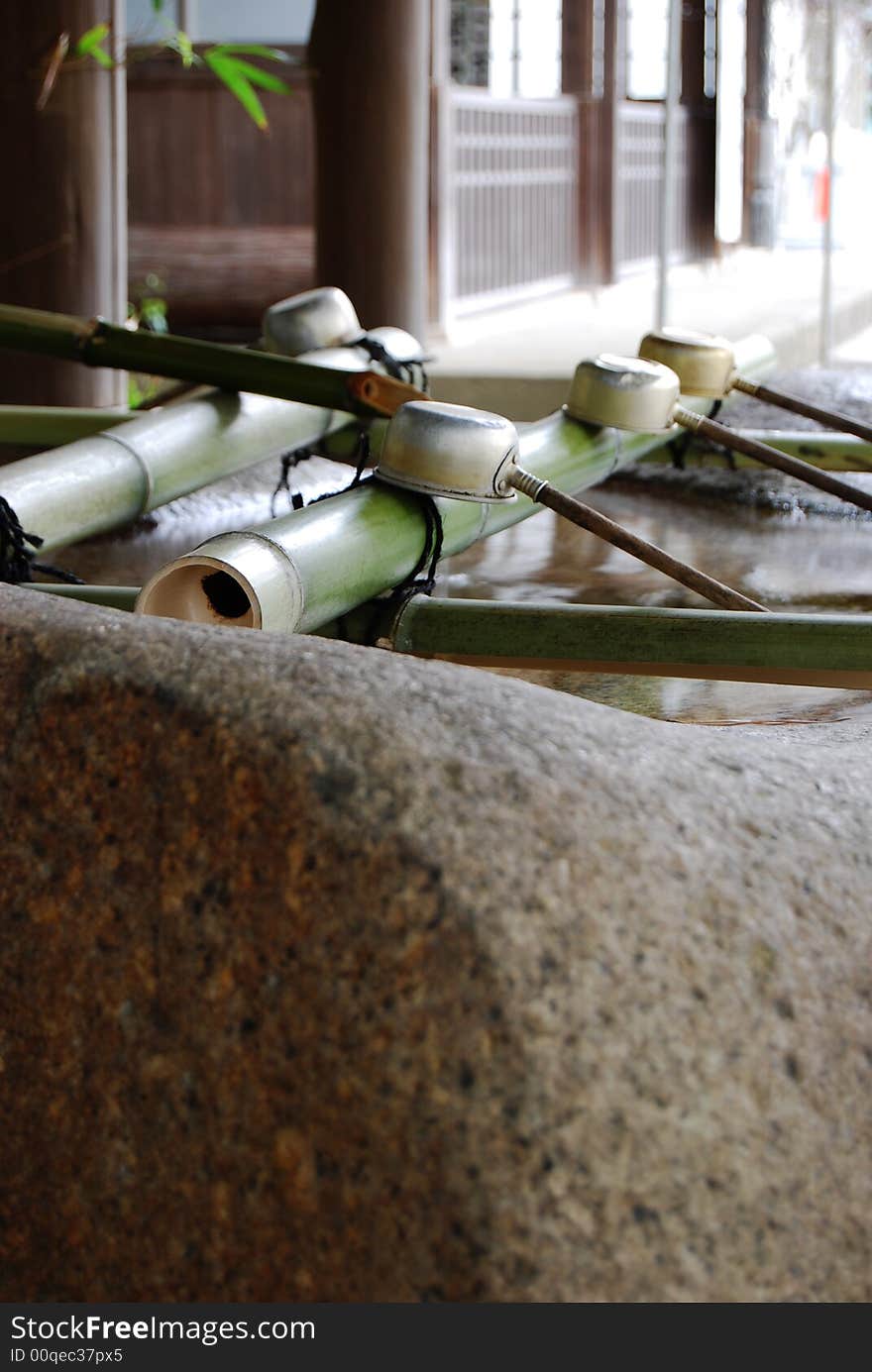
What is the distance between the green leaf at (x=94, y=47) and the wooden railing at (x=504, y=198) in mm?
3408

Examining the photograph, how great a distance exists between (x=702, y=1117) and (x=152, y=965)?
1.27 ft

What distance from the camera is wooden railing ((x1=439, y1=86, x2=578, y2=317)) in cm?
790

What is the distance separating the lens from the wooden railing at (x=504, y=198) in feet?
25.9

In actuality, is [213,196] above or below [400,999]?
above

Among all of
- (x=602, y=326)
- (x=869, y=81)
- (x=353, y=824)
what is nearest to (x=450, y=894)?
(x=353, y=824)

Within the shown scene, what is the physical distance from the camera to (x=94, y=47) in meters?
4.25

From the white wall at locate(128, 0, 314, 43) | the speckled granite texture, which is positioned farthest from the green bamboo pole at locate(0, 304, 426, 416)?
the white wall at locate(128, 0, 314, 43)

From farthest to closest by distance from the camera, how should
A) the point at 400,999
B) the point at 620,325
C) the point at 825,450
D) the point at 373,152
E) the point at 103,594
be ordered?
the point at 620,325 < the point at 373,152 < the point at 825,450 < the point at 103,594 < the point at 400,999

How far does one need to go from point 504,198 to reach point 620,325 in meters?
1.07

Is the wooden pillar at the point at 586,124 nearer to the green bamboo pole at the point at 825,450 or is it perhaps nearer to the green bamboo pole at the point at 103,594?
the green bamboo pole at the point at 825,450

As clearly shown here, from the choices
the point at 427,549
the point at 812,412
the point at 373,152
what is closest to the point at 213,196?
the point at 373,152

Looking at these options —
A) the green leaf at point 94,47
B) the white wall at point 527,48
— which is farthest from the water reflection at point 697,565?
the white wall at point 527,48

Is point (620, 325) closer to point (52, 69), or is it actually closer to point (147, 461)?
point (52, 69)

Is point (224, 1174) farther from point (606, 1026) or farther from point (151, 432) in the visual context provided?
point (151, 432)
